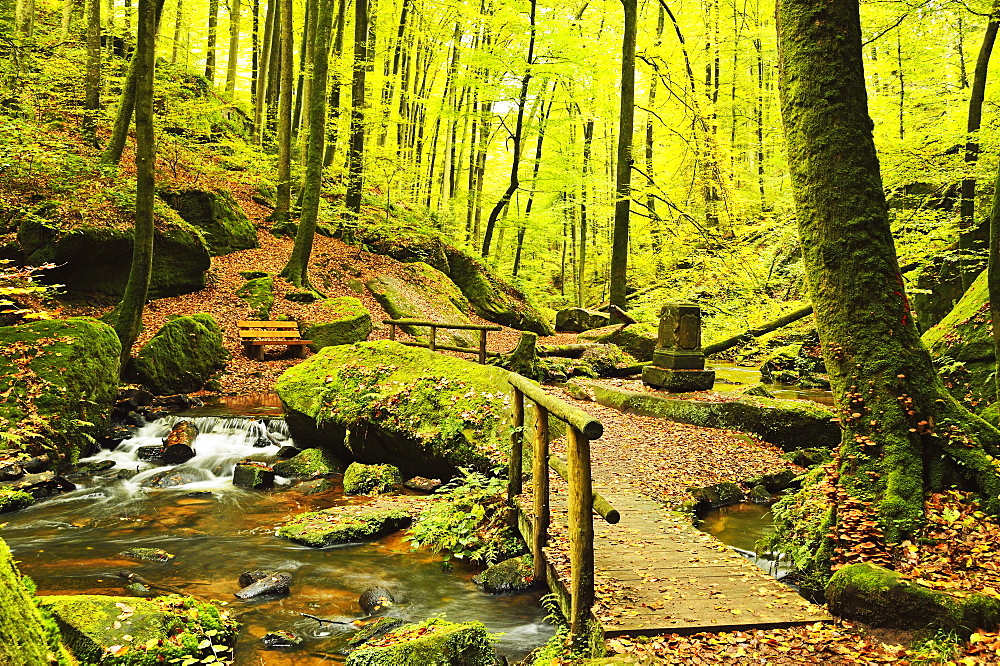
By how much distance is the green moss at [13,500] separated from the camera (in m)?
7.37

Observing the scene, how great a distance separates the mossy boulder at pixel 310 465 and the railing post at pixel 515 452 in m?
4.06

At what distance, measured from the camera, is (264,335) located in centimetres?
1451

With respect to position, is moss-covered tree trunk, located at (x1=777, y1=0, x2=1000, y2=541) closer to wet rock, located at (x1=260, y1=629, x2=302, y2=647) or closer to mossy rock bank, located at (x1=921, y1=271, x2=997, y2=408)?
mossy rock bank, located at (x1=921, y1=271, x2=997, y2=408)

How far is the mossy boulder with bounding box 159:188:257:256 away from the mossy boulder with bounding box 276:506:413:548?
12316 mm

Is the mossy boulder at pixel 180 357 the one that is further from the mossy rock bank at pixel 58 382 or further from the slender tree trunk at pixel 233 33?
the slender tree trunk at pixel 233 33

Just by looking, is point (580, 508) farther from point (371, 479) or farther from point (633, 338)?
point (633, 338)

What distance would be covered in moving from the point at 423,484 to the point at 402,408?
1166 millimetres

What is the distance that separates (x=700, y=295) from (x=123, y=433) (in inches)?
533

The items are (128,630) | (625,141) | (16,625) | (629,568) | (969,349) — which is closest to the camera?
(16,625)

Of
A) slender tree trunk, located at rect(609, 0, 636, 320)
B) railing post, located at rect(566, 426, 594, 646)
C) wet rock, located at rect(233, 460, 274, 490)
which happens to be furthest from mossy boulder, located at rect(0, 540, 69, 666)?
slender tree trunk, located at rect(609, 0, 636, 320)

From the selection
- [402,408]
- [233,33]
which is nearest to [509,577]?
[402,408]

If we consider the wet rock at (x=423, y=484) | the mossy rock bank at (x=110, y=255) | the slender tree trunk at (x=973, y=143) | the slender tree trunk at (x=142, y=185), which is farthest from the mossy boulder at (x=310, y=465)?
the slender tree trunk at (x=973, y=143)

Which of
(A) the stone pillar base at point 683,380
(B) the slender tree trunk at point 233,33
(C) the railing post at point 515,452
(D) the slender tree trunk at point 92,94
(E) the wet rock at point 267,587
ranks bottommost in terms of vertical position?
(E) the wet rock at point 267,587

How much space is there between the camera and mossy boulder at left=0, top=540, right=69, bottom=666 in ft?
6.61
